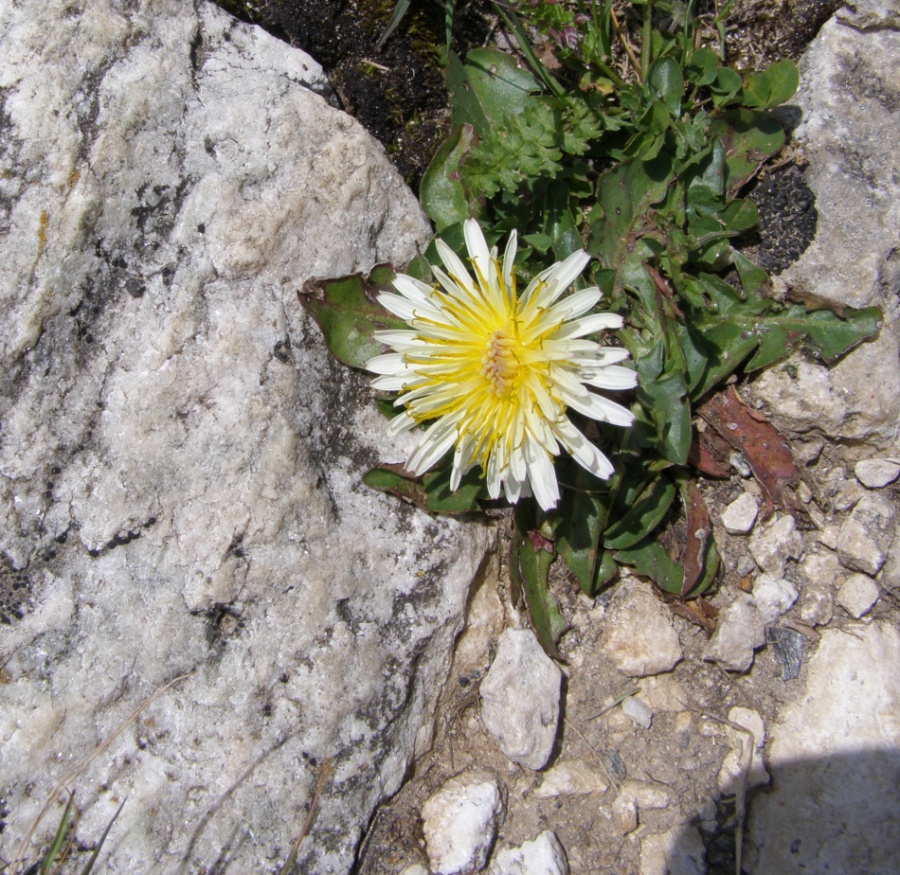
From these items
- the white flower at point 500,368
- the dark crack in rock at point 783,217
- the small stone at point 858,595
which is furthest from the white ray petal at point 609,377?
the small stone at point 858,595

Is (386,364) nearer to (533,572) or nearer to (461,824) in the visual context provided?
(533,572)

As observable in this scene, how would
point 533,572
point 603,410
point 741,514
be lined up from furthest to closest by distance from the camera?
point 741,514
point 533,572
point 603,410

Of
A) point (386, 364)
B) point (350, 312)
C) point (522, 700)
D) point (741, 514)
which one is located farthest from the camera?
point (741, 514)

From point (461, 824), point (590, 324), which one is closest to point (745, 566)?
point (590, 324)

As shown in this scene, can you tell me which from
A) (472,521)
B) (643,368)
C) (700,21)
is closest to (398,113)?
(700,21)

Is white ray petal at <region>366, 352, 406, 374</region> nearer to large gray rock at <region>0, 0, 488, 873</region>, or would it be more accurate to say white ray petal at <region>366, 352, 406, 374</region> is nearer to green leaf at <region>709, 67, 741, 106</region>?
large gray rock at <region>0, 0, 488, 873</region>
